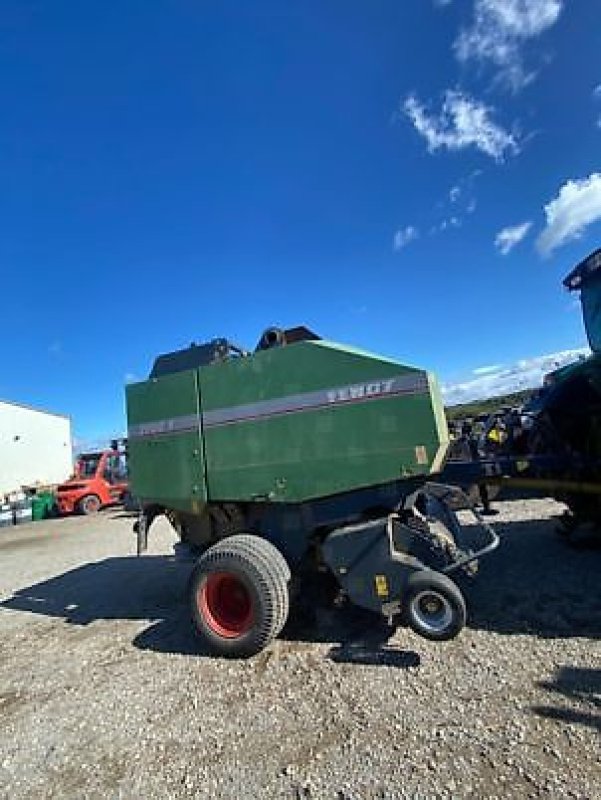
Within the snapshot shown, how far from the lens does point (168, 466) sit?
16.7ft

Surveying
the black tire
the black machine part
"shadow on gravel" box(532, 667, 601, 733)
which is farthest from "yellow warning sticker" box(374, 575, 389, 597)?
"shadow on gravel" box(532, 667, 601, 733)

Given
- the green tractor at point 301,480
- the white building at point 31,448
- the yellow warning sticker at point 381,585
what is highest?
the white building at point 31,448

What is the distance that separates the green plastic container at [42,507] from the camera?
63.4 ft

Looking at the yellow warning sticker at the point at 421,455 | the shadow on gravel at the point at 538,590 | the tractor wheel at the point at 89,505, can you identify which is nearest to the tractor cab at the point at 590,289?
the shadow on gravel at the point at 538,590

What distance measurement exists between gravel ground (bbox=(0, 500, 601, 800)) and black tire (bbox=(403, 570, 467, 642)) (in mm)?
205

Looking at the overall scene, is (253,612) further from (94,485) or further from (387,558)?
(94,485)

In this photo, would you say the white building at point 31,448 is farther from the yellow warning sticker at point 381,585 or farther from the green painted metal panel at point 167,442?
the yellow warning sticker at point 381,585

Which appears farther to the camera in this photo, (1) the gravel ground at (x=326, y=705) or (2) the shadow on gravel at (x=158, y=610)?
(2) the shadow on gravel at (x=158, y=610)

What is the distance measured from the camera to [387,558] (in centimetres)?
408

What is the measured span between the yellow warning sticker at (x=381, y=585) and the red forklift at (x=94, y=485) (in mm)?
14891

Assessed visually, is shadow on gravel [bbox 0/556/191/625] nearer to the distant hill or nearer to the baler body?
the baler body

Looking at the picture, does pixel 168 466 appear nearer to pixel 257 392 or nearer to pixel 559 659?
pixel 257 392

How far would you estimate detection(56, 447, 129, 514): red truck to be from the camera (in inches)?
712

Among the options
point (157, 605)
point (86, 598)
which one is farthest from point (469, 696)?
point (86, 598)
